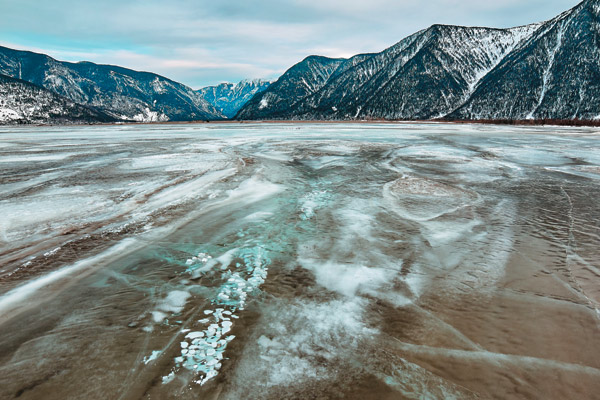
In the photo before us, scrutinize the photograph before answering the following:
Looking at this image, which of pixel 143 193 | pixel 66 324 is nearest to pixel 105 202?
pixel 143 193

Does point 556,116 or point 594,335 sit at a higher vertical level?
point 556,116

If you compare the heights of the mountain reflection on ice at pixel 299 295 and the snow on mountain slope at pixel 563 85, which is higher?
the snow on mountain slope at pixel 563 85

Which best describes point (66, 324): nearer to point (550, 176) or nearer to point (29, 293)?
point (29, 293)

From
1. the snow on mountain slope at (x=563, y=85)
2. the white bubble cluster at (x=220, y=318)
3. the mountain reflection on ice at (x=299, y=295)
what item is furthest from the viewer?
the snow on mountain slope at (x=563, y=85)

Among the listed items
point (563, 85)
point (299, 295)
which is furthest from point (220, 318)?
point (563, 85)

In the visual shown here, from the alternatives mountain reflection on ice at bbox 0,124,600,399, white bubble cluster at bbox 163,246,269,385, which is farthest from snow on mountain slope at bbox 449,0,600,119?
white bubble cluster at bbox 163,246,269,385

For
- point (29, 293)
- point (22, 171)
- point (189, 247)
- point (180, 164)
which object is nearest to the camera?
point (29, 293)

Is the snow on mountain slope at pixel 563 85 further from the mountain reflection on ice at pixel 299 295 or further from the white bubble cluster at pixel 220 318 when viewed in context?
the white bubble cluster at pixel 220 318

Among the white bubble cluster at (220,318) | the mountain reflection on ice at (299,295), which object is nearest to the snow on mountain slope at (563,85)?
the mountain reflection on ice at (299,295)

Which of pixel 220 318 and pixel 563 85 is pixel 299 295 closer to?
pixel 220 318
